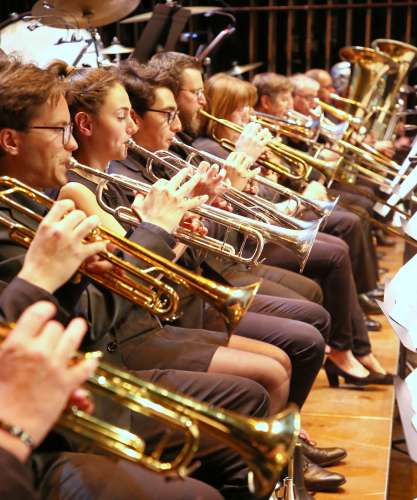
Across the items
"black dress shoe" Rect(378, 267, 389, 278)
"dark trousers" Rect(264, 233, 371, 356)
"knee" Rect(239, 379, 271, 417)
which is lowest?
"black dress shoe" Rect(378, 267, 389, 278)

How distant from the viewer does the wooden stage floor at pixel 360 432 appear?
9.70 ft

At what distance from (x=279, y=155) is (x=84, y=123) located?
163cm

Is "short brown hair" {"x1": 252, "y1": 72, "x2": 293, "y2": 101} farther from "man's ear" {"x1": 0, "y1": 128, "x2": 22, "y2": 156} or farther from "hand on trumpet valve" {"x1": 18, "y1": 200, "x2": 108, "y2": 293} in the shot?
"hand on trumpet valve" {"x1": 18, "y1": 200, "x2": 108, "y2": 293}

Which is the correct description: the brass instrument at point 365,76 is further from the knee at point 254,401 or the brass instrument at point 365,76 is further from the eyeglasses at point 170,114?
the knee at point 254,401

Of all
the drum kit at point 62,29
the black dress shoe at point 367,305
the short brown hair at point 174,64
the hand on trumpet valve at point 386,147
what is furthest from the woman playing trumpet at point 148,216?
the hand on trumpet valve at point 386,147

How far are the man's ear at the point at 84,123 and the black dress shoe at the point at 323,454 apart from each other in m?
1.24

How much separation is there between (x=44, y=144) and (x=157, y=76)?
1.31 m

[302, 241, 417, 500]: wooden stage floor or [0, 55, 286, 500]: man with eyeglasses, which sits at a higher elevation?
[0, 55, 286, 500]: man with eyeglasses

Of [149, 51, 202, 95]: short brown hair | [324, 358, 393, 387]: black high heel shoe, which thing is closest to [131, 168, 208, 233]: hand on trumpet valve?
[149, 51, 202, 95]: short brown hair

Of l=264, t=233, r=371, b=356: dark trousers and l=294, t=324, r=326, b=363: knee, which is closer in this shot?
l=294, t=324, r=326, b=363: knee

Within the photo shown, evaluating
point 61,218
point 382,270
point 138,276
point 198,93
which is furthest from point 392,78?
point 61,218

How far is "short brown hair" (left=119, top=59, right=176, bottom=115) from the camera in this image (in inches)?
137

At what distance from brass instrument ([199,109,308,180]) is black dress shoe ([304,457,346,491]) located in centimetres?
158

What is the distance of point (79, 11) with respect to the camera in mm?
4207
